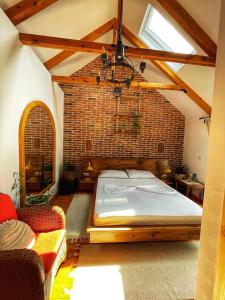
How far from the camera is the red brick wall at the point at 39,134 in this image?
283cm

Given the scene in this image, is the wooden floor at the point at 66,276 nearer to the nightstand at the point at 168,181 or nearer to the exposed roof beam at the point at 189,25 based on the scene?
the nightstand at the point at 168,181

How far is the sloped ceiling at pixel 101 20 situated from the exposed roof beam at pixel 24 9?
59 millimetres

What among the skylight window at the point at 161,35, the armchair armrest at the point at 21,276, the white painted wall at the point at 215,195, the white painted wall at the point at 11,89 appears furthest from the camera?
the skylight window at the point at 161,35

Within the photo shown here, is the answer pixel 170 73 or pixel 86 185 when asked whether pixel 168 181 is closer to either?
pixel 86 185

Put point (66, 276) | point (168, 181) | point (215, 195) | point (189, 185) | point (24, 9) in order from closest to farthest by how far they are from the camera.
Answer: point (215, 195) < point (66, 276) < point (24, 9) < point (189, 185) < point (168, 181)

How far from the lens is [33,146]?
3.06 metres

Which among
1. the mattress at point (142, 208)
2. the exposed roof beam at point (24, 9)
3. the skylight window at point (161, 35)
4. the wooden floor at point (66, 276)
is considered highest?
the skylight window at point (161, 35)

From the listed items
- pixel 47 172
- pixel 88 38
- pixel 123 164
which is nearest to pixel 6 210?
pixel 47 172

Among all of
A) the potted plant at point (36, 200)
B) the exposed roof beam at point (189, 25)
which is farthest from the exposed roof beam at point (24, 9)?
the potted plant at point (36, 200)

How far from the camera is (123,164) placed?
15.9 feet

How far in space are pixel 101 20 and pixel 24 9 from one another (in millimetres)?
1321

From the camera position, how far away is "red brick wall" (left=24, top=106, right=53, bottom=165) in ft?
9.27

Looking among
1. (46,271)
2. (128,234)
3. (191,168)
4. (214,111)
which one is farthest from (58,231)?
(191,168)

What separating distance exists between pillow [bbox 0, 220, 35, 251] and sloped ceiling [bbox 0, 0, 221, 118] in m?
2.42
